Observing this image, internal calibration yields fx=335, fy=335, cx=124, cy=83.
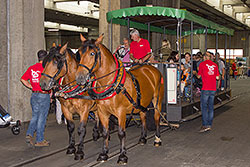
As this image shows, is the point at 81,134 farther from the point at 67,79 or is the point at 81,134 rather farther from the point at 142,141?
the point at 142,141

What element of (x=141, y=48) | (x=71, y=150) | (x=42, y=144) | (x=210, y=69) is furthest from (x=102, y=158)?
(x=210, y=69)

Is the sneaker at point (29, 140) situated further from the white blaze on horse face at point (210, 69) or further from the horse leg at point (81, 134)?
the white blaze on horse face at point (210, 69)

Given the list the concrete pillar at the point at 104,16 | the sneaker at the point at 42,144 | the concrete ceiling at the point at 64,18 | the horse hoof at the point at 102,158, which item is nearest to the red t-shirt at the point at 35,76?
the sneaker at the point at 42,144

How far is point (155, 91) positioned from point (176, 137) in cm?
147

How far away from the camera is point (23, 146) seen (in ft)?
23.7

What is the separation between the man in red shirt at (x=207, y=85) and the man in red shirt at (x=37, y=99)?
4120 millimetres

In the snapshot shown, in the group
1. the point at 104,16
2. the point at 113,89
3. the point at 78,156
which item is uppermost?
the point at 104,16

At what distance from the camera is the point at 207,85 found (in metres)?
8.76

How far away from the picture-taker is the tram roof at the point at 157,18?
8281 millimetres

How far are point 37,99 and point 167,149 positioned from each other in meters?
2.88

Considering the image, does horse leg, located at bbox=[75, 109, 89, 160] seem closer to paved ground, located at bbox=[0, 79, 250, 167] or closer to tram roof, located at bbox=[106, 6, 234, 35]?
paved ground, located at bbox=[0, 79, 250, 167]

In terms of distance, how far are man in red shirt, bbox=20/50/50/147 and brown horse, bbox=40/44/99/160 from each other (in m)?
0.65

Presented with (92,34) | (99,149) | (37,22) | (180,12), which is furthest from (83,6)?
(99,149)

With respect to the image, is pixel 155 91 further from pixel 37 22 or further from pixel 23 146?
pixel 37 22
